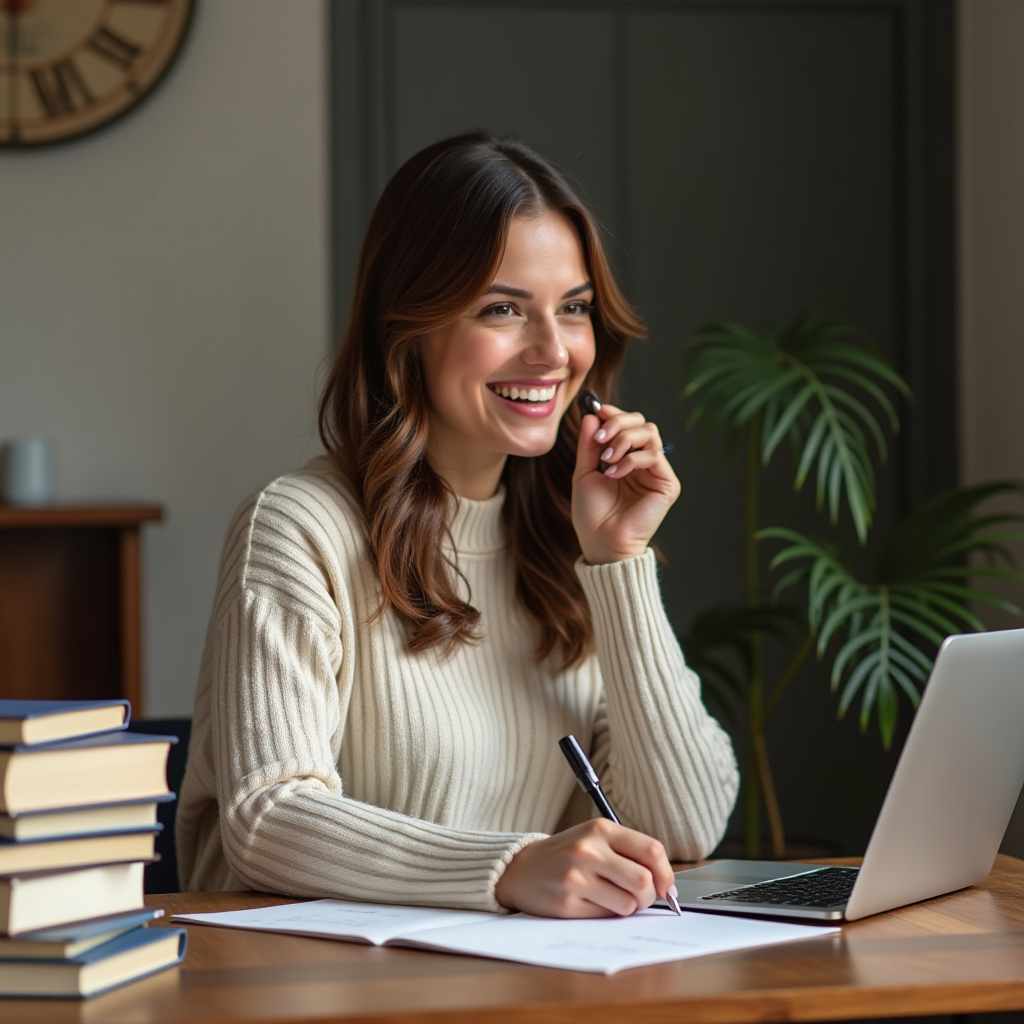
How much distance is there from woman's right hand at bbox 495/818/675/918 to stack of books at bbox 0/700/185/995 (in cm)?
29

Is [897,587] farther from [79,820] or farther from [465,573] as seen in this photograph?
[79,820]

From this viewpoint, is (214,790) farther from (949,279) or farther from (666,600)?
(949,279)

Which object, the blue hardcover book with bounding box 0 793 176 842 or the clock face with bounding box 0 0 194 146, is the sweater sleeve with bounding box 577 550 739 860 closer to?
the blue hardcover book with bounding box 0 793 176 842

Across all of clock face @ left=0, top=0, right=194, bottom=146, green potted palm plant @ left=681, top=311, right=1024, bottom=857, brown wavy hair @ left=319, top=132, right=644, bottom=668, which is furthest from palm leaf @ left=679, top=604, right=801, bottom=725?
clock face @ left=0, top=0, right=194, bottom=146

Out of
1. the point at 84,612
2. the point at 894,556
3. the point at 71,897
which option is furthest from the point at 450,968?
the point at 84,612

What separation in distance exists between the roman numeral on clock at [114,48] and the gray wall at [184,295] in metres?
0.09

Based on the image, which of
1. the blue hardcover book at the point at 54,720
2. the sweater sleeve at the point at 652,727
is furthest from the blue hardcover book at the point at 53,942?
the sweater sleeve at the point at 652,727

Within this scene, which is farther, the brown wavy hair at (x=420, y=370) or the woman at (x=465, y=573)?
the brown wavy hair at (x=420, y=370)

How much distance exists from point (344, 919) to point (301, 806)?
0.53 feet

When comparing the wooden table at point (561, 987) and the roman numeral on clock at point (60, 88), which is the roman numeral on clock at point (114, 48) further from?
the wooden table at point (561, 987)

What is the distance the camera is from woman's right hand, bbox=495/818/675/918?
108cm

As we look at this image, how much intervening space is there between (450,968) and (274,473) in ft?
6.78

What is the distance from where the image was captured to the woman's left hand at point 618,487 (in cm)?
161

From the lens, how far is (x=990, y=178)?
9.33 feet
